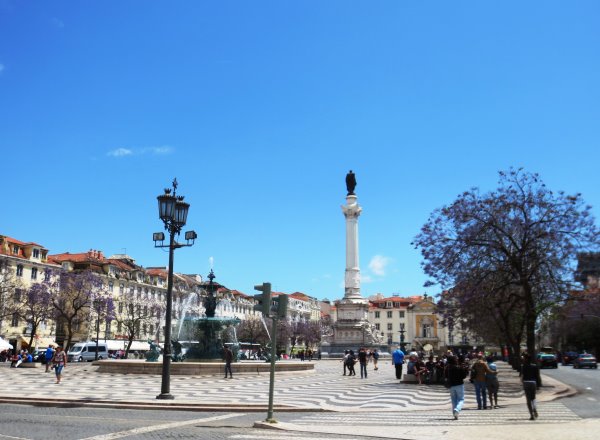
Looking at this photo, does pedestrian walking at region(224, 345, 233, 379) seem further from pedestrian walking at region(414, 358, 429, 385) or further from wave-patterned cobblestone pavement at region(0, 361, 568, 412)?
pedestrian walking at region(414, 358, 429, 385)

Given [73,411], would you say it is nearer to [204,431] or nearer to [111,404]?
[111,404]

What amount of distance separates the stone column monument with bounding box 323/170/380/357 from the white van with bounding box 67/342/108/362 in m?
24.3

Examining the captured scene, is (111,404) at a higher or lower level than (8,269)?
lower

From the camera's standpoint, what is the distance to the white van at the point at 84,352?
178 ft

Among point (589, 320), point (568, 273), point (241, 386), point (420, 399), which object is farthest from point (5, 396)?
point (589, 320)

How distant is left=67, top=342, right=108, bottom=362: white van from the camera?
5413cm

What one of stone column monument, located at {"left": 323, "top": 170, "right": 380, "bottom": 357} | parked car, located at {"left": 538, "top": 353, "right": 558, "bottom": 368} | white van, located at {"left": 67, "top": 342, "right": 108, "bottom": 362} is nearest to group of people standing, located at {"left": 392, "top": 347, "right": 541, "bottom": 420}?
parked car, located at {"left": 538, "top": 353, "right": 558, "bottom": 368}

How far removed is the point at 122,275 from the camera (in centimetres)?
8312

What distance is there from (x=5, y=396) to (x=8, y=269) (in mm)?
51129

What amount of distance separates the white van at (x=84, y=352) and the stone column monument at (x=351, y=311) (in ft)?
79.7

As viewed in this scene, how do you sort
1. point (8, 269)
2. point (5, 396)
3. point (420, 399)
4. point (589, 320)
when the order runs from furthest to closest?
point (589, 320)
point (8, 269)
point (420, 399)
point (5, 396)

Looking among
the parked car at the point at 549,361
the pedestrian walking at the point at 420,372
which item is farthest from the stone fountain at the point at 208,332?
the parked car at the point at 549,361

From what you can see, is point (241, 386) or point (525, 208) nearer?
point (241, 386)

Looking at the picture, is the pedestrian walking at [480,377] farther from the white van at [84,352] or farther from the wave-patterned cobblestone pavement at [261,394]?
the white van at [84,352]
